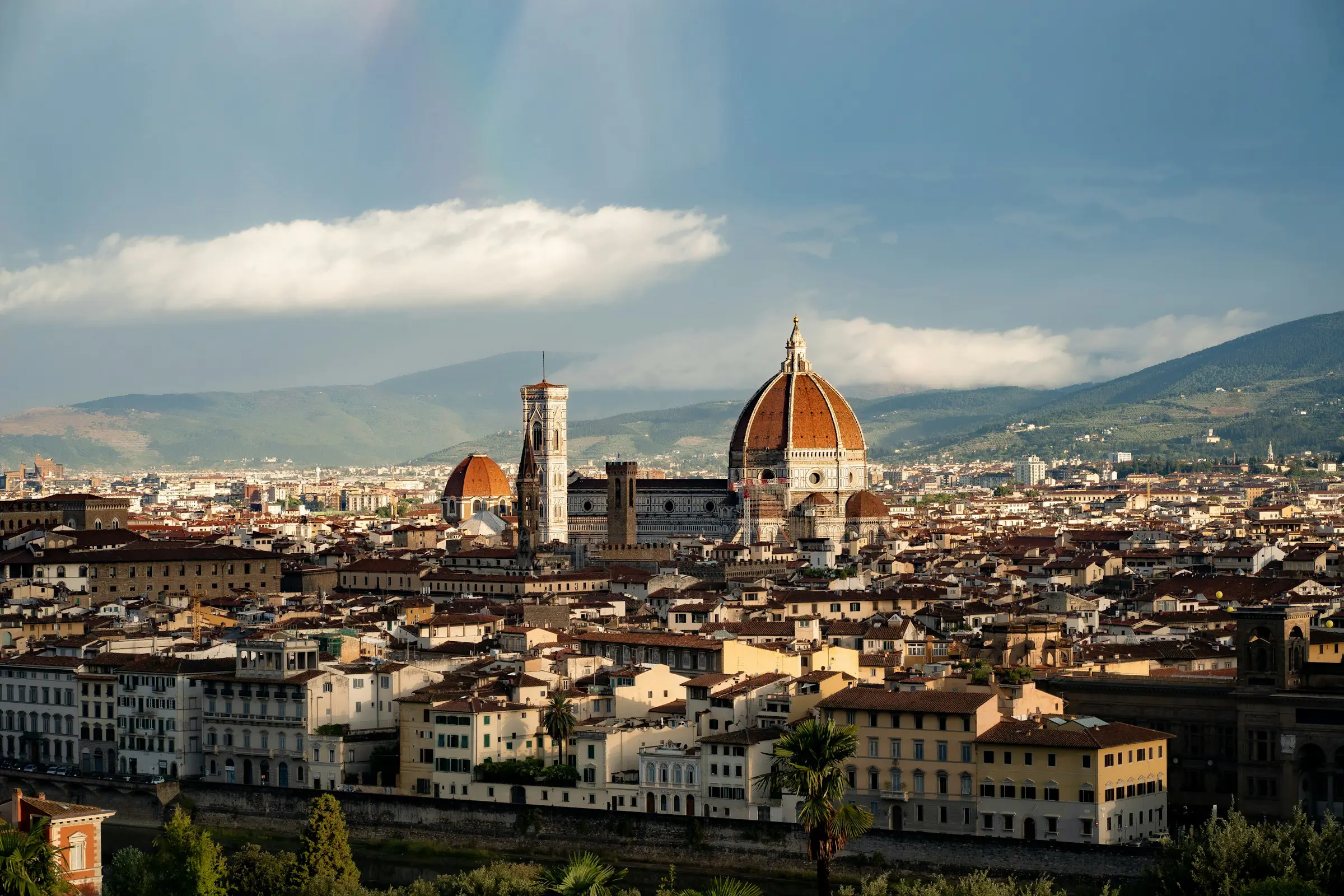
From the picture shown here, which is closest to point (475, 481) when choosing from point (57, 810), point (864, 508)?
point (864, 508)

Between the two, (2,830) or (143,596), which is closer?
(2,830)

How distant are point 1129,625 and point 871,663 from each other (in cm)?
1319

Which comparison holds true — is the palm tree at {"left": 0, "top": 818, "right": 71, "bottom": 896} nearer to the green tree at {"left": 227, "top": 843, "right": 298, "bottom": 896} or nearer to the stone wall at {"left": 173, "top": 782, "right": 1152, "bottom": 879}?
the green tree at {"left": 227, "top": 843, "right": 298, "bottom": 896}

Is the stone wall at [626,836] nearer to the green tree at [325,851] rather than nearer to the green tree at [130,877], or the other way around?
the green tree at [325,851]

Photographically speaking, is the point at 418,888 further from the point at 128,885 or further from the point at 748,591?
the point at 748,591

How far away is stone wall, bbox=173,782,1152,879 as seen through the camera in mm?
47688

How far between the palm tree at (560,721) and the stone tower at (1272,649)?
15146 mm

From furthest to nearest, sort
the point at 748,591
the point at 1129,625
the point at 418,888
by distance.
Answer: the point at 748,591, the point at 1129,625, the point at 418,888

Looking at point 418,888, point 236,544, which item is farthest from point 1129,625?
point 236,544

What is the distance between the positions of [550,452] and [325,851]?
10278 centimetres

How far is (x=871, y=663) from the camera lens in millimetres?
63906

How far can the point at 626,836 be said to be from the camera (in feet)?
172

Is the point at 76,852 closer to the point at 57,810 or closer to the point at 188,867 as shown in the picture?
the point at 57,810

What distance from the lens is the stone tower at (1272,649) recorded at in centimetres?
5109
